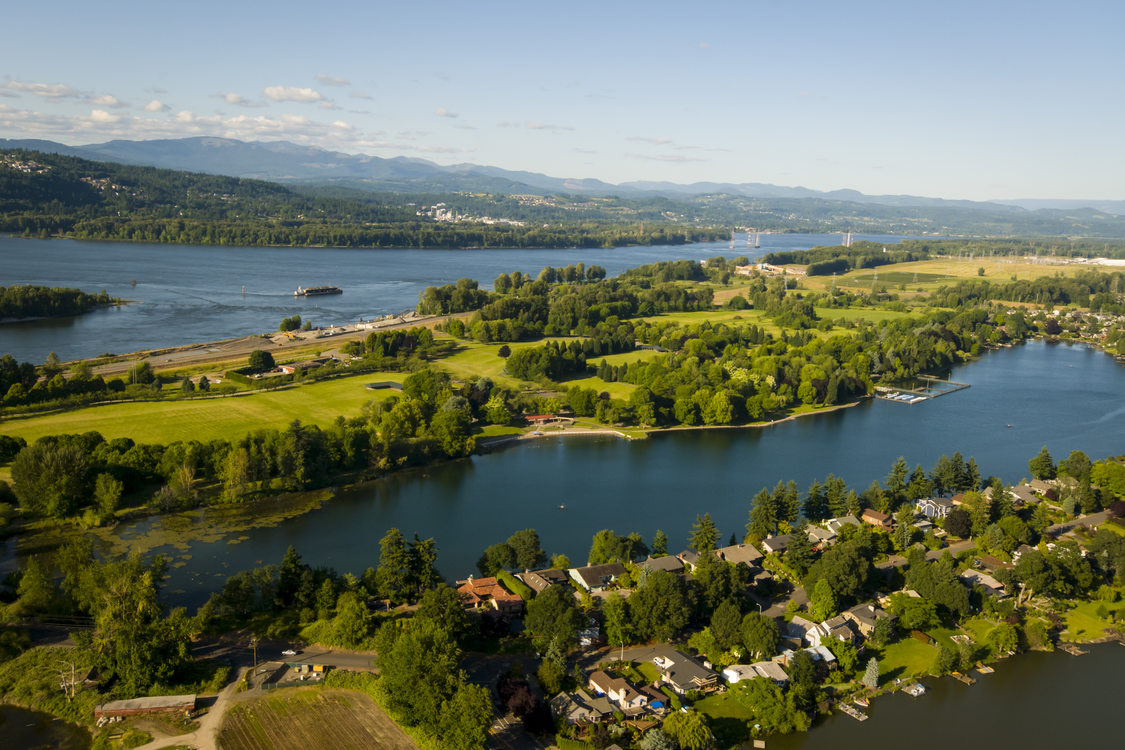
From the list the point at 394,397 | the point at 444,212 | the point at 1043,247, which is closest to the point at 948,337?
the point at 394,397

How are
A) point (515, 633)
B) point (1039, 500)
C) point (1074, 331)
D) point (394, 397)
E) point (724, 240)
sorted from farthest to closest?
point (724, 240)
point (1074, 331)
point (394, 397)
point (1039, 500)
point (515, 633)

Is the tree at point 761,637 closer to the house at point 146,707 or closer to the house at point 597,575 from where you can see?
the house at point 597,575

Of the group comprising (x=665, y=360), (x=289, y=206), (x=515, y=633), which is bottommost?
(x=515, y=633)

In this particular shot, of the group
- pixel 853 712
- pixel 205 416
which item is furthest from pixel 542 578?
pixel 205 416

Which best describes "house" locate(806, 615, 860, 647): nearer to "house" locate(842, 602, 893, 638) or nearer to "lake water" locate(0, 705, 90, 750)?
"house" locate(842, 602, 893, 638)

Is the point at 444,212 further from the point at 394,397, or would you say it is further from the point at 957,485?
the point at 957,485

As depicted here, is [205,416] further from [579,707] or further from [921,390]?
[921,390]
